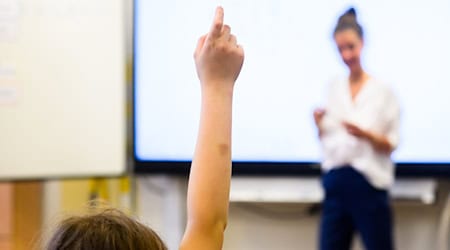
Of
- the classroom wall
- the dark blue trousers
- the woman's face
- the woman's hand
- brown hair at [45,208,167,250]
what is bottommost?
the classroom wall

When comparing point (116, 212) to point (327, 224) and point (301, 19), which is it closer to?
point (327, 224)

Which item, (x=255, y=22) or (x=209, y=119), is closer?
(x=209, y=119)

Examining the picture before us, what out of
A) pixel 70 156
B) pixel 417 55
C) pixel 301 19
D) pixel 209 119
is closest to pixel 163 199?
pixel 70 156

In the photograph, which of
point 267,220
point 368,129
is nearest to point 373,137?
point 368,129

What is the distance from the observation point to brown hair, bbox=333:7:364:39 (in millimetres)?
2480

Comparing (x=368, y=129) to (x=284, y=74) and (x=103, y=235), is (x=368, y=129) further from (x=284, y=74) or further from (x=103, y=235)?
(x=103, y=235)

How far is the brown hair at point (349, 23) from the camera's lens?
97.7 inches

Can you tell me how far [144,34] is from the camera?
2.68 metres

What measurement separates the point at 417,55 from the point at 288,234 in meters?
0.86

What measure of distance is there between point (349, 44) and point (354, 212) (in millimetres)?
566

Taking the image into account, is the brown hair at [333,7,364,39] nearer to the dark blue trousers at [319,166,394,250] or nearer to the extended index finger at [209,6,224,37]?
the dark blue trousers at [319,166,394,250]

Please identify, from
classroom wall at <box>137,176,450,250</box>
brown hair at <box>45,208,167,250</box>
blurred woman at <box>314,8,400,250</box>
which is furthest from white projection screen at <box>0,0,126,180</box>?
brown hair at <box>45,208,167,250</box>

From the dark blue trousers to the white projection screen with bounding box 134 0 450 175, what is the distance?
0.87ft

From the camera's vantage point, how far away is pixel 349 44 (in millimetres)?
2467
